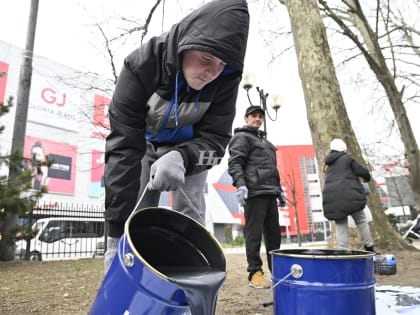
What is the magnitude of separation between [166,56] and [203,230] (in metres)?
0.71

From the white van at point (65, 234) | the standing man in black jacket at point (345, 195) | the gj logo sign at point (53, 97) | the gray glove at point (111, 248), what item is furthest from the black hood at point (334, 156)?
the gj logo sign at point (53, 97)

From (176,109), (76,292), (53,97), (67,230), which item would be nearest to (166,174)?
(176,109)

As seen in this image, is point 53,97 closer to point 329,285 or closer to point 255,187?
point 255,187

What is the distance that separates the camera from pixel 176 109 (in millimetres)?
1513

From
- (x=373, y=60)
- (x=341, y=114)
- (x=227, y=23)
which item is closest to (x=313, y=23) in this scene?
(x=341, y=114)

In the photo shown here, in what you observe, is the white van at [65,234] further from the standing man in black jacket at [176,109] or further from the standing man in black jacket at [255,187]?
the standing man in black jacket at [176,109]

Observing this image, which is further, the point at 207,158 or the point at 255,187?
the point at 255,187

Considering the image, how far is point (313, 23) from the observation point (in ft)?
19.3

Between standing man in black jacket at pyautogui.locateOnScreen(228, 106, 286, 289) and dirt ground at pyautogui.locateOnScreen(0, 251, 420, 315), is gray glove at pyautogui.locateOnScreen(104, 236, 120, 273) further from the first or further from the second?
standing man in black jacket at pyautogui.locateOnScreen(228, 106, 286, 289)

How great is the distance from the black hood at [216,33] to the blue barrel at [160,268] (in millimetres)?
609

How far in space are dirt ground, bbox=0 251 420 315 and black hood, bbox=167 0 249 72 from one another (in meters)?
1.63

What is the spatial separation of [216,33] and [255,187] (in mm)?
2240

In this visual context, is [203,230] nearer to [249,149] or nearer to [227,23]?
[227,23]

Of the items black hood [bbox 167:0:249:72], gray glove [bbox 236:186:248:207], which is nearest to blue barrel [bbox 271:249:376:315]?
black hood [bbox 167:0:249:72]
